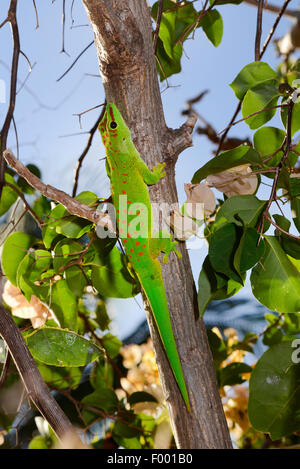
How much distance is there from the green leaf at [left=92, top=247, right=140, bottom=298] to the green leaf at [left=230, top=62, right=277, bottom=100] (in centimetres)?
23

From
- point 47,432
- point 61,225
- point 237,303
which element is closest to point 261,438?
point 237,303

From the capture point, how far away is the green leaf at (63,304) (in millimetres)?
551

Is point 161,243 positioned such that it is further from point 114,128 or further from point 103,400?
point 103,400

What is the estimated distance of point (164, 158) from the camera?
43 cm

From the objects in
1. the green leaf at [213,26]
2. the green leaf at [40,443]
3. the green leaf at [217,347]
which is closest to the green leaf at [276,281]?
the green leaf at [217,347]

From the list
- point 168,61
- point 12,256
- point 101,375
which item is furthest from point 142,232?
point 101,375

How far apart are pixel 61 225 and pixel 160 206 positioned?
5.0 inches

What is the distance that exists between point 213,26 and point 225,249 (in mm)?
413

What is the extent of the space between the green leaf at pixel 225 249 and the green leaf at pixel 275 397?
13 cm

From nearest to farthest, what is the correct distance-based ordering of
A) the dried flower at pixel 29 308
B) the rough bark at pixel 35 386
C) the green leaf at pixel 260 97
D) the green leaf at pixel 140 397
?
the rough bark at pixel 35 386 → the green leaf at pixel 260 97 → the dried flower at pixel 29 308 → the green leaf at pixel 140 397

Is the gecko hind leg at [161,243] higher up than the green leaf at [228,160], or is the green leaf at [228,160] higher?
the green leaf at [228,160]

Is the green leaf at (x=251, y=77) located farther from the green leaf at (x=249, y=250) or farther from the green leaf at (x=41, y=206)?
the green leaf at (x=41, y=206)

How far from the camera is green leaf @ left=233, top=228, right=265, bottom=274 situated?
0.38 metres
